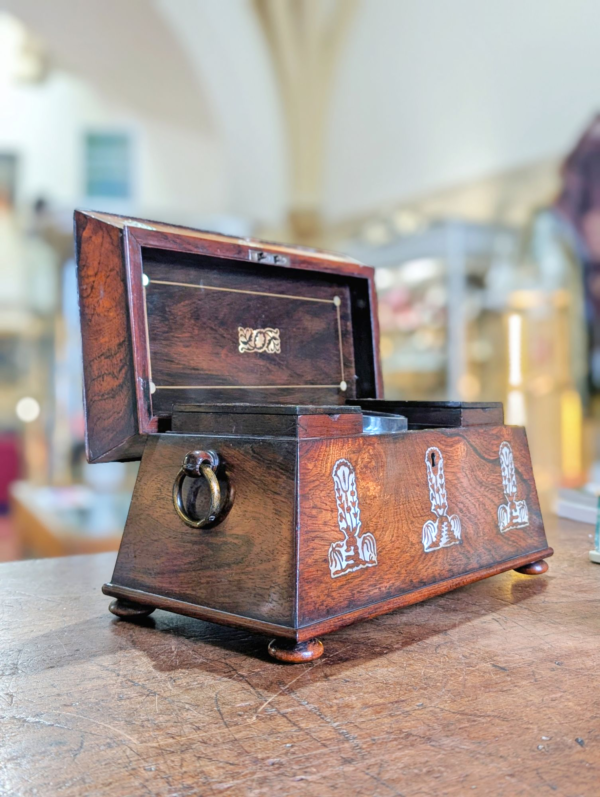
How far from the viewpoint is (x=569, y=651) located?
82 cm

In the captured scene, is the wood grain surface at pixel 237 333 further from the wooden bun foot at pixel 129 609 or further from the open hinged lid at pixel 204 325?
the wooden bun foot at pixel 129 609

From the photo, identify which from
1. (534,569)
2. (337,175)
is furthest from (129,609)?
(337,175)

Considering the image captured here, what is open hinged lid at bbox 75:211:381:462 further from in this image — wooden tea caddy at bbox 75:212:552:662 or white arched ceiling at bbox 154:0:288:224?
white arched ceiling at bbox 154:0:288:224

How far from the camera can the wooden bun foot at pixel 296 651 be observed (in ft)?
2.51

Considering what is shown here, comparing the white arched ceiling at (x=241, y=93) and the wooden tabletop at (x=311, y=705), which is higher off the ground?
the white arched ceiling at (x=241, y=93)

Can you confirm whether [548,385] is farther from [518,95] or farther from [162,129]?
[162,129]

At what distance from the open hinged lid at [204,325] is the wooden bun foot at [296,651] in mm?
309

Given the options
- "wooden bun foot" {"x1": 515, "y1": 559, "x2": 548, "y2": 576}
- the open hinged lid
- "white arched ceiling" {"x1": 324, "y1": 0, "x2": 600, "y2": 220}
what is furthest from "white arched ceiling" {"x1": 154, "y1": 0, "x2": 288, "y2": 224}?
"wooden bun foot" {"x1": 515, "y1": 559, "x2": 548, "y2": 576}

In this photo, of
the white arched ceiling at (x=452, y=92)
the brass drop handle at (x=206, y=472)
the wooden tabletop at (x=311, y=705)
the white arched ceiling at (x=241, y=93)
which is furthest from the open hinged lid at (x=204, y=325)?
the white arched ceiling at (x=241, y=93)

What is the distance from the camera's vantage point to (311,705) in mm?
672

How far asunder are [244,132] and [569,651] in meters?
7.28

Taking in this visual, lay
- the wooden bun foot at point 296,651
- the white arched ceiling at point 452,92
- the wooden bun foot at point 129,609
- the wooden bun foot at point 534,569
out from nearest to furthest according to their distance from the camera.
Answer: the wooden bun foot at point 296,651 → the wooden bun foot at point 129,609 → the wooden bun foot at point 534,569 → the white arched ceiling at point 452,92

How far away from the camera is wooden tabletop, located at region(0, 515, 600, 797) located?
0.55 m

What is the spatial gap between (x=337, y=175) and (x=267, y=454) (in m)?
6.45
